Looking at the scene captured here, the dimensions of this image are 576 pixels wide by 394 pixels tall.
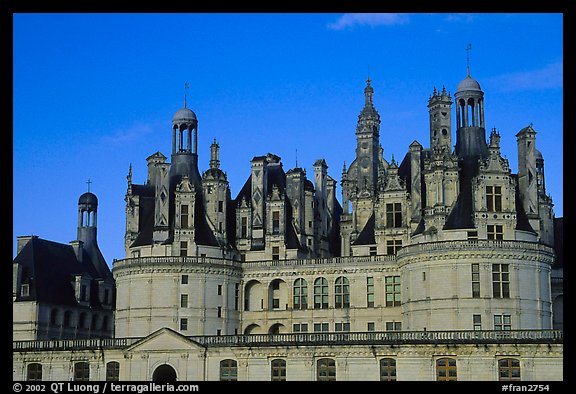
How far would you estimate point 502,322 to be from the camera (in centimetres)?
5234

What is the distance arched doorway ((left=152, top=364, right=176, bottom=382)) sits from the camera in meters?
54.0

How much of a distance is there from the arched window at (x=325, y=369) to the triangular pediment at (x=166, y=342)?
713 cm

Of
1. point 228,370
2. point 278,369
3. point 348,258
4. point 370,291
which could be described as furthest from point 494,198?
point 228,370

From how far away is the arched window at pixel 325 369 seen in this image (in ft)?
165

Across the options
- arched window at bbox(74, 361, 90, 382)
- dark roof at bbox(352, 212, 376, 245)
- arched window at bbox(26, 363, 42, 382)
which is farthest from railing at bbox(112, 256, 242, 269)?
dark roof at bbox(352, 212, 376, 245)

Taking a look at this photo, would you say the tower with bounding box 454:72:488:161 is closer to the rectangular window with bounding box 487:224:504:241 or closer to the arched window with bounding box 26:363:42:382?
the rectangular window with bounding box 487:224:504:241

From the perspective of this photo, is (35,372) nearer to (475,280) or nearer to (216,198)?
(216,198)

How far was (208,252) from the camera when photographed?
60.2 metres

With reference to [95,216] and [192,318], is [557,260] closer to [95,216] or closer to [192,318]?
[192,318]

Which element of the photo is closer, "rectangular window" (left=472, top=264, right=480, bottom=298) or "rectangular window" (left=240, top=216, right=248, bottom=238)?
"rectangular window" (left=472, top=264, right=480, bottom=298)

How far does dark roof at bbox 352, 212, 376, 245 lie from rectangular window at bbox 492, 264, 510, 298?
910 centimetres

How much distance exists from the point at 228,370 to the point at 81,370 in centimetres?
909

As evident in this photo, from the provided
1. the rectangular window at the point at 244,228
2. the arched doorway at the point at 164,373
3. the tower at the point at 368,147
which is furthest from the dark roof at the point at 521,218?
the arched doorway at the point at 164,373

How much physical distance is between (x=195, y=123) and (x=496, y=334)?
26.1 m
